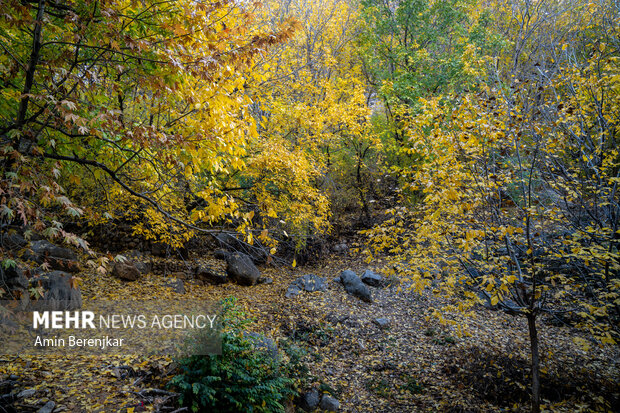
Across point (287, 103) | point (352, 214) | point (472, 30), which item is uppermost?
point (472, 30)

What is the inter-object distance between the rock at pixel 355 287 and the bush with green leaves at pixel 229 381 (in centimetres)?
497

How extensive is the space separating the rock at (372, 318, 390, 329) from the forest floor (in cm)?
12

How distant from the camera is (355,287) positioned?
31.0 ft

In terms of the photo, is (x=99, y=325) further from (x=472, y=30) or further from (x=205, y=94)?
(x=472, y=30)

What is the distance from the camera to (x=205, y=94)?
3.41 metres

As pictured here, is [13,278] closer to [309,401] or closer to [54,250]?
[54,250]

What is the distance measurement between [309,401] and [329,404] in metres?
0.33

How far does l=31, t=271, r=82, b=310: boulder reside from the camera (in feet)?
18.8

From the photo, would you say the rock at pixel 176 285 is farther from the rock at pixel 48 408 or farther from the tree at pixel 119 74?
the tree at pixel 119 74

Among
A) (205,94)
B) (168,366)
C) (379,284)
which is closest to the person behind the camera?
(205,94)

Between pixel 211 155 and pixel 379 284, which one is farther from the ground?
pixel 211 155

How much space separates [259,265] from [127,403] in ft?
27.4

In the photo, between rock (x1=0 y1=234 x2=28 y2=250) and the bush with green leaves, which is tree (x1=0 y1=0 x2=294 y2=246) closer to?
rock (x1=0 y1=234 x2=28 y2=250)

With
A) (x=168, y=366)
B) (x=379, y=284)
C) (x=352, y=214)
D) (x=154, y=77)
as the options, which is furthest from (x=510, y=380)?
(x=352, y=214)
